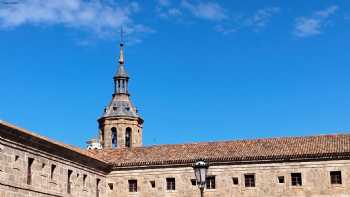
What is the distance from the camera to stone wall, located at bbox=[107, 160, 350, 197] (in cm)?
3753

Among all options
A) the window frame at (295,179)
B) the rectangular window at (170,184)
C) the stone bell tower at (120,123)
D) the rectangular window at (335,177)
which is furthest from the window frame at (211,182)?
the stone bell tower at (120,123)

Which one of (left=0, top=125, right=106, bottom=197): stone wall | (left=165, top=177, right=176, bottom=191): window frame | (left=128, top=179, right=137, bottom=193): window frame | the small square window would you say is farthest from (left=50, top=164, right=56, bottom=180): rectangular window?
the small square window

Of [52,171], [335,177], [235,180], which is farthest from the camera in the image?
[235,180]

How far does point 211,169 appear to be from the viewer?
3975 centimetres

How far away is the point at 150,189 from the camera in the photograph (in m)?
40.5

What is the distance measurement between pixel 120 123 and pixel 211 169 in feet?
70.3

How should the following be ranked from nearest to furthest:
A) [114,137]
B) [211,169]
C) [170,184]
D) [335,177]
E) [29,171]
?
[29,171] < [335,177] < [211,169] < [170,184] < [114,137]

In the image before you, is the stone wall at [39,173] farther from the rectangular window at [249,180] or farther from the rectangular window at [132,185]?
the rectangular window at [249,180]

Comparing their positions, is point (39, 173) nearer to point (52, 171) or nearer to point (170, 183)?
point (52, 171)

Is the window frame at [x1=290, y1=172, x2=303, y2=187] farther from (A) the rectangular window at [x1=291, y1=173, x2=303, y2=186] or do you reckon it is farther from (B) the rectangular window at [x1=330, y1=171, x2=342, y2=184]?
(B) the rectangular window at [x1=330, y1=171, x2=342, y2=184]

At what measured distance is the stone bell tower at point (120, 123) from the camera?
Answer: 59156 millimetres

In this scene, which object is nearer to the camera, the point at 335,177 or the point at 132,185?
the point at 335,177

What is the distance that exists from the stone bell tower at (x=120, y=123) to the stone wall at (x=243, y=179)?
17646 mm

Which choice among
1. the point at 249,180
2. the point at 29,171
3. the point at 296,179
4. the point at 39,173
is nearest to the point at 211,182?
the point at 249,180
